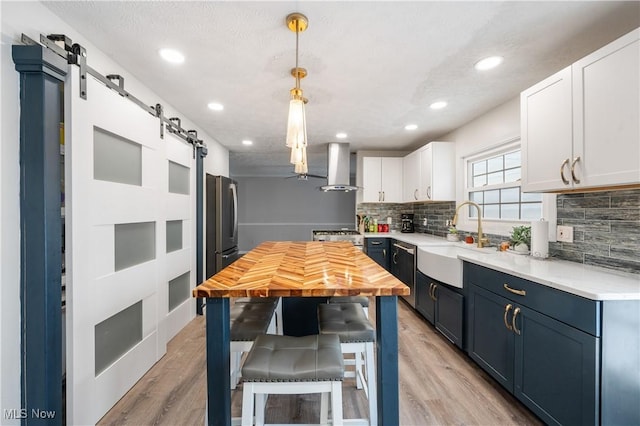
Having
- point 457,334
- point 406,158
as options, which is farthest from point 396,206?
point 457,334

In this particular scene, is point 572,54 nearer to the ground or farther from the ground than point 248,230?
farther from the ground

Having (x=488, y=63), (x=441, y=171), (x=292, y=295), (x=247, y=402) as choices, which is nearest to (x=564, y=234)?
(x=488, y=63)

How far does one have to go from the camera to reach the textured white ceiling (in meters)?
1.51

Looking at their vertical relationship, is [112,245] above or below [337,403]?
above

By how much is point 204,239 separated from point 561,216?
3588 millimetres

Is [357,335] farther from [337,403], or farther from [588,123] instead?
[588,123]

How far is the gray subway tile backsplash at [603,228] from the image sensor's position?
1696mm

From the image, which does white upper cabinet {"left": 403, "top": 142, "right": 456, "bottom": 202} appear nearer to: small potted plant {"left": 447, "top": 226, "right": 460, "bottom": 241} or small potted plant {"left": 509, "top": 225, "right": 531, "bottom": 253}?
small potted plant {"left": 447, "top": 226, "right": 460, "bottom": 241}

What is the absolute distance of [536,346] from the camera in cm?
162

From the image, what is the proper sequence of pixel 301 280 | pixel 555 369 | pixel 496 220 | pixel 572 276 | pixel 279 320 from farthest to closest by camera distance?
pixel 496 220 → pixel 279 320 → pixel 572 276 → pixel 555 369 → pixel 301 280

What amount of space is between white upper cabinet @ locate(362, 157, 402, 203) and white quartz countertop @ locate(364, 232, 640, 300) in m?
2.57

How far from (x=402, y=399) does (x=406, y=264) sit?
6.39 feet

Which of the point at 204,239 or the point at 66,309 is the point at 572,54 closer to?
the point at 66,309

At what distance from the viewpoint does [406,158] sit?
470 cm
